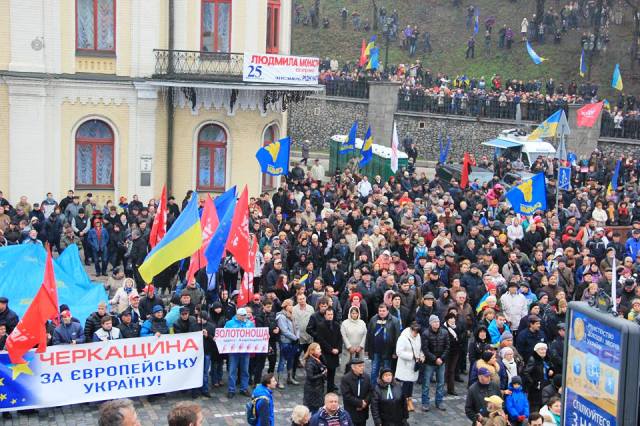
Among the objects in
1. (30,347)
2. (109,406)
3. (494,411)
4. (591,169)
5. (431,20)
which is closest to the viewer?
(109,406)

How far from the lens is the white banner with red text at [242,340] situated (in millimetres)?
16109

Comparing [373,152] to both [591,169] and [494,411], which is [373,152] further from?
[494,411]

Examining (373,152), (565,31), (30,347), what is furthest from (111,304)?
(565,31)

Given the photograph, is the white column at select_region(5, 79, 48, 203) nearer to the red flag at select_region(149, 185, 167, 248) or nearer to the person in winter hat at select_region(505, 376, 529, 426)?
the red flag at select_region(149, 185, 167, 248)

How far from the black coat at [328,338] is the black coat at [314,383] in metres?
1.53

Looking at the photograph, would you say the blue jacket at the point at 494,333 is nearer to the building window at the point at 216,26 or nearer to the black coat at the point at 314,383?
the black coat at the point at 314,383

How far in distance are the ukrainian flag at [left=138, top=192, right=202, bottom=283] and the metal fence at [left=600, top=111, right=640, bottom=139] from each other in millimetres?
31412

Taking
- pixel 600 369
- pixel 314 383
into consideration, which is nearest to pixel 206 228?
pixel 314 383

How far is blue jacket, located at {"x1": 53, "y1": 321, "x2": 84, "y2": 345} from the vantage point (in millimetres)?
15234

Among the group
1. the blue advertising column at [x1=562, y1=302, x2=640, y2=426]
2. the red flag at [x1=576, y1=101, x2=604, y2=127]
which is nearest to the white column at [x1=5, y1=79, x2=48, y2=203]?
the red flag at [x1=576, y1=101, x2=604, y2=127]

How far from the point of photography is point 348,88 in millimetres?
48719

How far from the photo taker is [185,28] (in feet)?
93.2

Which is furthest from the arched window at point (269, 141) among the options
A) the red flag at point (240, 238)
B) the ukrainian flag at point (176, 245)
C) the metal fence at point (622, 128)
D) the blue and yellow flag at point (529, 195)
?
the metal fence at point (622, 128)

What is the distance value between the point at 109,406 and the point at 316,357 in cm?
837
